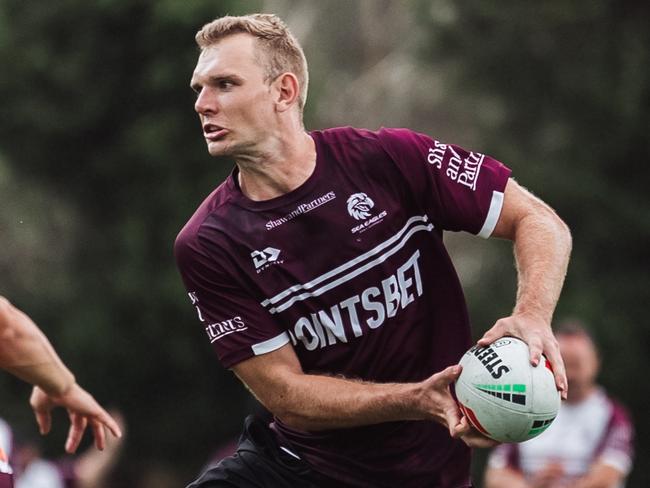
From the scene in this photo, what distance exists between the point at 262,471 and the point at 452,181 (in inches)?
61.1

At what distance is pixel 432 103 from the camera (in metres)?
20.3

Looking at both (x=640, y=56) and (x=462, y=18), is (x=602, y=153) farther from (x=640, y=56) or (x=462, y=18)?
(x=462, y=18)

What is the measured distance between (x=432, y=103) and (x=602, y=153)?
3.56 m

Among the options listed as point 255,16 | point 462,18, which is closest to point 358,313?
point 255,16

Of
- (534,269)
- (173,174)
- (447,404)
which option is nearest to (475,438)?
(447,404)

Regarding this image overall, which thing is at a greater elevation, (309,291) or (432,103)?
(309,291)

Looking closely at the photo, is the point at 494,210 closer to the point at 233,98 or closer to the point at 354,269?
the point at 354,269

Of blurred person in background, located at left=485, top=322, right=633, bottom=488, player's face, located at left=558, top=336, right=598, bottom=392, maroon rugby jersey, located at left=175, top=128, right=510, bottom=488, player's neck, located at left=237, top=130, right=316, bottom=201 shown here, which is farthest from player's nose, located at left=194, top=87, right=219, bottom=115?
blurred person in background, located at left=485, top=322, right=633, bottom=488

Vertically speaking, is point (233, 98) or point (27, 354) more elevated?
point (233, 98)

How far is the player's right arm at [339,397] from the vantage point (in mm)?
4984

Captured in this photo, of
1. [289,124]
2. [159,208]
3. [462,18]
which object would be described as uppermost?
[289,124]

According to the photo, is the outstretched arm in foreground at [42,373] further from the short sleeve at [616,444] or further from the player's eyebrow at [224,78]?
the short sleeve at [616,444]

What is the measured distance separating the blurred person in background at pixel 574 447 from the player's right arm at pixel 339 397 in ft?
13.4

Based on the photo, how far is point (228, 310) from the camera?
580 centimetres
